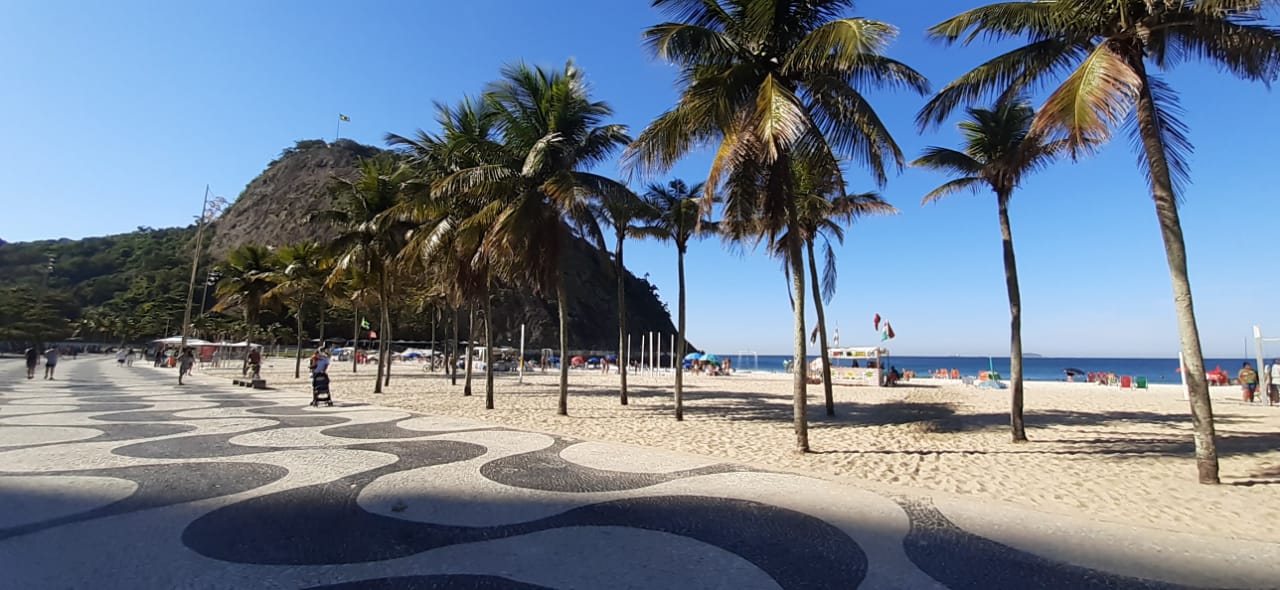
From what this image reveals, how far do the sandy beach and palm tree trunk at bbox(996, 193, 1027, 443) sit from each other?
17.6 inches

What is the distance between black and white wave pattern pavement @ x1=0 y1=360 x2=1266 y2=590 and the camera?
11.9 ft

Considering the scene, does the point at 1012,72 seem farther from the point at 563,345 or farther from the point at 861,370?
the point at 861,370

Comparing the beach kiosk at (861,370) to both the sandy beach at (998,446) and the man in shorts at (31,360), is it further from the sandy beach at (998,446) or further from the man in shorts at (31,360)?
the man in shorts at (31,360)

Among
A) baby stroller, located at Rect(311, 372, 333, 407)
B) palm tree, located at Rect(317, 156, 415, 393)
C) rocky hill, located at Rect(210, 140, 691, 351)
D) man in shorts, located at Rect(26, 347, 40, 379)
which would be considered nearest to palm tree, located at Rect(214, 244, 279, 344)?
man in shorts, located at Rect(26, 347, 40, 379)

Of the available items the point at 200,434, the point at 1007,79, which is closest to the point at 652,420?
the point at 200,434

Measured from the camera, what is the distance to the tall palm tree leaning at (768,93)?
7.95 meters

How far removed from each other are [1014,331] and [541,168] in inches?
389

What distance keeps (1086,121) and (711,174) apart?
4234mm

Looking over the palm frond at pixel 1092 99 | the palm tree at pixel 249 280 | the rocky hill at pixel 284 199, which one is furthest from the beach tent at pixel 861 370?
the rocky hill at pixel 284 199

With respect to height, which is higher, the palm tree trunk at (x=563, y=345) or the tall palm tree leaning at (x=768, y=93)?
the tall palm tree leaning at (x=768, y=93)

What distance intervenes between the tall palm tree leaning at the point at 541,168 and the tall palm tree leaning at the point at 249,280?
20.3 m

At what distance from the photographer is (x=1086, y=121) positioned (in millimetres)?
5688

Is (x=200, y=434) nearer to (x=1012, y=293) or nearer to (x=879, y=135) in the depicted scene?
(x=879, y=135)

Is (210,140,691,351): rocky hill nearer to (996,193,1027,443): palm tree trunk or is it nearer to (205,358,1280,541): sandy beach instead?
(205,358,1280,541): sandy beach
